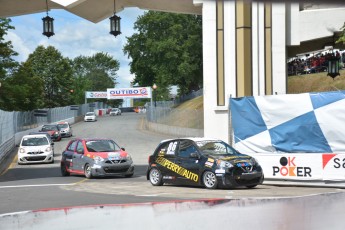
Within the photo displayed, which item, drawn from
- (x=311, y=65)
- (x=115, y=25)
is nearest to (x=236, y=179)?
(x=115, y=25)

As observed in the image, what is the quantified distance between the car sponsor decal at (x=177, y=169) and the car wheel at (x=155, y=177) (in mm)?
304

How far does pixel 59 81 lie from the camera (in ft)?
358

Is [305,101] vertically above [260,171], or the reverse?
[305,101]

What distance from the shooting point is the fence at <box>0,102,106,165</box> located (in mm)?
36188

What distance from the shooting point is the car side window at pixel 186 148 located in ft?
56.6

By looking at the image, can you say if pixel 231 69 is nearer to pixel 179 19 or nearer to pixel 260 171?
pixel 260 171

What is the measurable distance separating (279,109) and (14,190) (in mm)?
8140

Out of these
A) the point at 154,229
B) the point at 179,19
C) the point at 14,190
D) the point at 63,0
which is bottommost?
the point at 14,190

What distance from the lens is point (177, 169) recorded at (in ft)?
57.2

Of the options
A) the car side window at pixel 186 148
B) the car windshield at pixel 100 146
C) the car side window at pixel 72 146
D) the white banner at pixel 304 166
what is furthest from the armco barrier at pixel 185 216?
the car side window at pixel 72 146

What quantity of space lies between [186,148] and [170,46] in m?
54.3

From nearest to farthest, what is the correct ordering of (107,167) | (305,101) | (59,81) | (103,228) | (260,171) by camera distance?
(103,228) < (260,171) < (305,101) < (107,167) < (59,81)

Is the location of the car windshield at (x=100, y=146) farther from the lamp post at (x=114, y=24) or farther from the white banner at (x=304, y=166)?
the white banner at (x=304, y=166)

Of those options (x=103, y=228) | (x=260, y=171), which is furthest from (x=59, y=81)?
(x=103, y=228)
